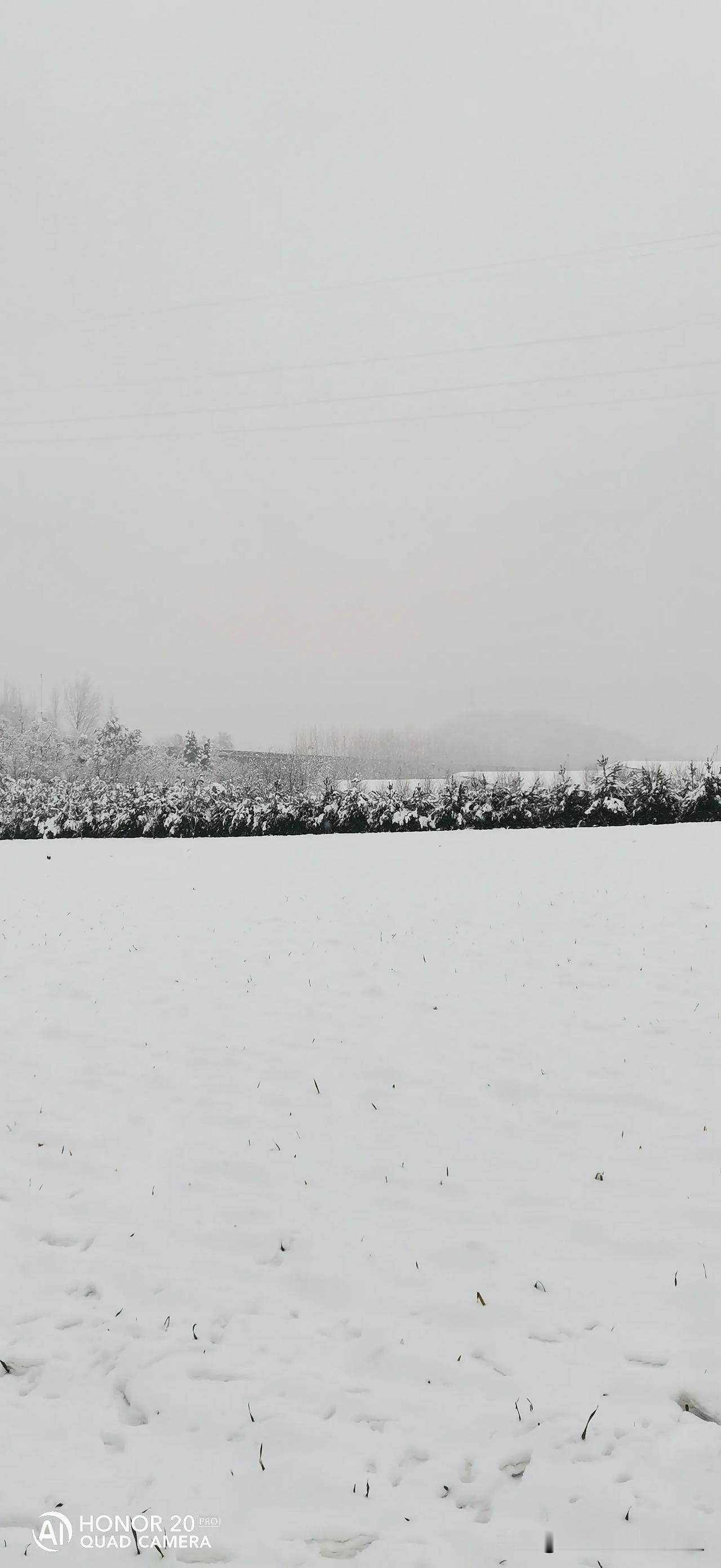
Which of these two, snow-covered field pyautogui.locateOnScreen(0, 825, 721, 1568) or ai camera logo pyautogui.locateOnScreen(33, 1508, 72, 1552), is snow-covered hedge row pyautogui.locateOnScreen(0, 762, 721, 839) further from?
ai camera logo pyautogui.locateOnScreen(33, 1508, 72, 1552)

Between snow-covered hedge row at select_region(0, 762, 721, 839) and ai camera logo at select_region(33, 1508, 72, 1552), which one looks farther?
snow-covered hedge row at select_region(0, 762, 721, 839)

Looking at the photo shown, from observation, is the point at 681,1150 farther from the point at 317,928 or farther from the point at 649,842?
the point at 649,842

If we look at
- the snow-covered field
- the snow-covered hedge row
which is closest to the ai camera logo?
the snow-covered field

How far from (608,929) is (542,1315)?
552 cm

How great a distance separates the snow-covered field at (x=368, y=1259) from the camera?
2074 mm

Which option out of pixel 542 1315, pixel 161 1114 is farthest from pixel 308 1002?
pixel 542 1315

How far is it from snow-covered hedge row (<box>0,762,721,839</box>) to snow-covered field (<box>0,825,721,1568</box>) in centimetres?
1095

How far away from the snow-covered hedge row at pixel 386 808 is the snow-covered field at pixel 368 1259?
10946mm

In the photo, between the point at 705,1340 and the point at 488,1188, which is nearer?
the point at 705,1340

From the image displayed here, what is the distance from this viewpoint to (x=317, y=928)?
26.8 feet

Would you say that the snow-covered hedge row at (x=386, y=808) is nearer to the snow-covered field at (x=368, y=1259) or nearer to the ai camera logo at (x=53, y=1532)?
the snow-covered field at (x=368, y=1259)

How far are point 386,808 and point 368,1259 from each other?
49.1 ft

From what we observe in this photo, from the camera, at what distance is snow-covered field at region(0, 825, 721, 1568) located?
6.81 feet

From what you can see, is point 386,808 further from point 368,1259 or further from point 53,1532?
point 53,1532
